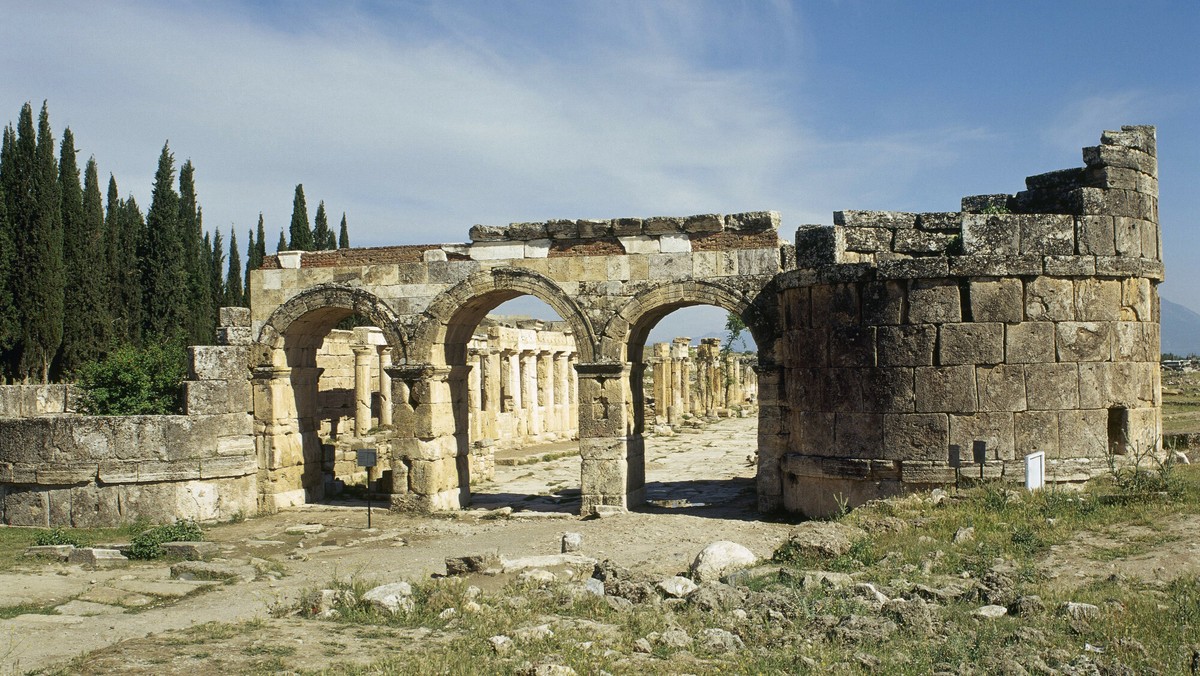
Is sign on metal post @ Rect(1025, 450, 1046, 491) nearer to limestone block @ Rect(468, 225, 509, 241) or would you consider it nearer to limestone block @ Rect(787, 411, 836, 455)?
limestone block @ Rect(787, 411, 836, 455)

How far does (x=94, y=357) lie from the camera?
1212 inches

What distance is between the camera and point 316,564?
11617 mm

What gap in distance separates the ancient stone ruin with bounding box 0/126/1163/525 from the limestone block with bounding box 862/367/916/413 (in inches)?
0.9

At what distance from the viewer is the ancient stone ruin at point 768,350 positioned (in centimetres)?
1150

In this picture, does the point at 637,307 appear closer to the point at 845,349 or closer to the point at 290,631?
the point at 845,349

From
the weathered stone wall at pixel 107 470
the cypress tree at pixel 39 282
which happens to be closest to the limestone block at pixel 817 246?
the weathered stone wall at pixel 107 470

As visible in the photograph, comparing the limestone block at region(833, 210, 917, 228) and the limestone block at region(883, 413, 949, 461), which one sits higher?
the limestone block at region(833, 210, 917, 228)

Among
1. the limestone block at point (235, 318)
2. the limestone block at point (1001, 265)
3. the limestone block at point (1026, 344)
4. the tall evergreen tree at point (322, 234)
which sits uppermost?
the tall evergreen tree at point (322, 234)

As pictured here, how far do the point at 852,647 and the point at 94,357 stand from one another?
97.0ft

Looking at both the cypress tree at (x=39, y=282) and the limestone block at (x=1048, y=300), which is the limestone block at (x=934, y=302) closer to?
the limestone block at (x=1048, y=300)

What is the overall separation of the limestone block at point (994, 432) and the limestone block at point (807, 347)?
6.16 ft

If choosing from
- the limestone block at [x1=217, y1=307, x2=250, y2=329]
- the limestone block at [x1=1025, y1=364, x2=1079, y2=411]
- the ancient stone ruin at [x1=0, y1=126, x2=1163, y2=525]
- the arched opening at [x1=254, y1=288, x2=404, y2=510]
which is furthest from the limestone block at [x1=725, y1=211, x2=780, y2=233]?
the limestone block at [x1=217, y1=307, x2=250, y2=329]

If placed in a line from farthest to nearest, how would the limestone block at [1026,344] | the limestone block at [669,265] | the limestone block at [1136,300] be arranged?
1. the limestone block at [669,265]
2. the limestone block at [1136,300]
3. the limestone block at [1026,344]

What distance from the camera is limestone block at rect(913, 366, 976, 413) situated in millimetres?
11492
